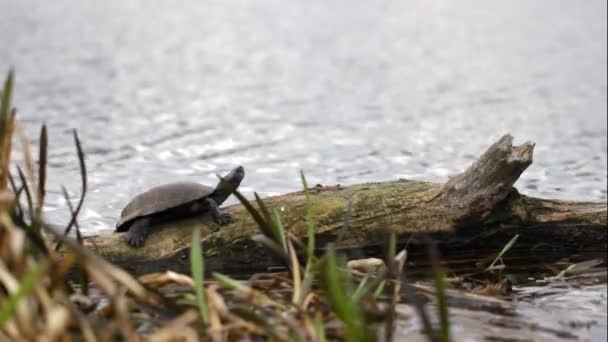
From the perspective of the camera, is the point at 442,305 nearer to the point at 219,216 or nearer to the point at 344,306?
the point at 344,306

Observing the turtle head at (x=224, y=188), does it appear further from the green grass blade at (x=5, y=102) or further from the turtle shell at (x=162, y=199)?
the green grass blade at (x=5, y=102)

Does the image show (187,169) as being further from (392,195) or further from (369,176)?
(392,195)

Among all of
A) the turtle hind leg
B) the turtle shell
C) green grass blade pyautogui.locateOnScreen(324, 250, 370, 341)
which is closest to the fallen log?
the turtle hind leg

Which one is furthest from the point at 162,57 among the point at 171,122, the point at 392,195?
the point at 392,195

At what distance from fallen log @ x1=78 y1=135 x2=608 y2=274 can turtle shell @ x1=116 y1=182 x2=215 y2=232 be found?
0.48 feet

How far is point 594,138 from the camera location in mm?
15914

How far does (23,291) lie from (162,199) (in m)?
3.79

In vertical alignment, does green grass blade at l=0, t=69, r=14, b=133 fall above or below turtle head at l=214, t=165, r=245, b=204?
above

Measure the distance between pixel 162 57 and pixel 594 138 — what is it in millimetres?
13757

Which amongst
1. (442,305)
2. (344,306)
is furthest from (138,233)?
(442,305)

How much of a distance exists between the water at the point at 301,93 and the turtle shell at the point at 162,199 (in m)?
2.26

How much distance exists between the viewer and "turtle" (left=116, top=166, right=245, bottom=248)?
6.80m

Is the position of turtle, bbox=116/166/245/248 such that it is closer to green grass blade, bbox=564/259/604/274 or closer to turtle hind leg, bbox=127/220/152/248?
turtle hind leg, bbox=127/220/152/248

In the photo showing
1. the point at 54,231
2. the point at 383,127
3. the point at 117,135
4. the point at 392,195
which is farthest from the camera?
the point at 383,127
